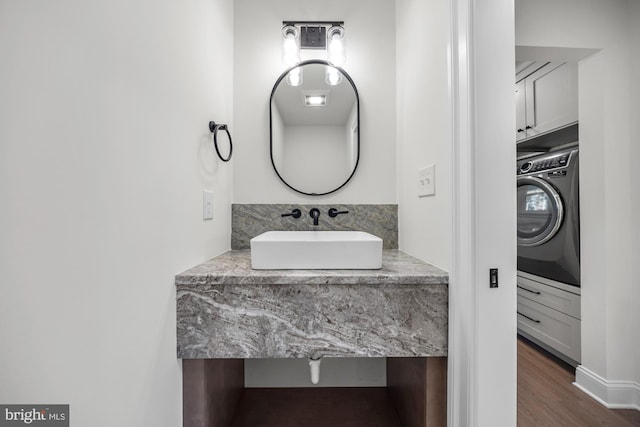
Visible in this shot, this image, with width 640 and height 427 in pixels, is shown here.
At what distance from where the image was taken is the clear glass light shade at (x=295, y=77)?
1.58 meters

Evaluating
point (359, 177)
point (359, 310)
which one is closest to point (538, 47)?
point (359, 177)

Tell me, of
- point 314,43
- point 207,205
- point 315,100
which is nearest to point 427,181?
point 315,100

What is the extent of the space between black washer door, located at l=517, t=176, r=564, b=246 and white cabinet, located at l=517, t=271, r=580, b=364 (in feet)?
1.14

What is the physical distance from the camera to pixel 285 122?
1609 millimetres

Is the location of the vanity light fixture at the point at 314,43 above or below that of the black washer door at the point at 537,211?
above

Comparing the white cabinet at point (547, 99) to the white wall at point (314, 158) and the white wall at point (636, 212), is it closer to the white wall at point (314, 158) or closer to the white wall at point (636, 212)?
the white wall at point (636, 212)

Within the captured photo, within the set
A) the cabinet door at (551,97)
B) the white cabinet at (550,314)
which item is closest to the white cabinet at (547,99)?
the cabinet door at (551,97)

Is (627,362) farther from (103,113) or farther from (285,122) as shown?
(103,113)

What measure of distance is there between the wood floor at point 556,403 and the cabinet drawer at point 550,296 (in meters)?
0.43

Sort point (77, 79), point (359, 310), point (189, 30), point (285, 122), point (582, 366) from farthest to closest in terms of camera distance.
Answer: point (582, 366) < point (285, 122) < point (189, 30) < point (359, 310) < point (77, 79)

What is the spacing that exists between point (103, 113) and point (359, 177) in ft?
4.07

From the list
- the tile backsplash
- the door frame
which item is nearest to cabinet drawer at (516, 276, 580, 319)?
the tile backsplash

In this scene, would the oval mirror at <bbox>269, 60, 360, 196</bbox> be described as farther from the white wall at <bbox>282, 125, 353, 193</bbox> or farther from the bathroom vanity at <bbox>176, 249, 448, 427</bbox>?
the bathroom vanity at <bbox>176, 249, 448, 427</bbox>

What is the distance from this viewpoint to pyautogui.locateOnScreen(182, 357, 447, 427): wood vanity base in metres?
0.97
